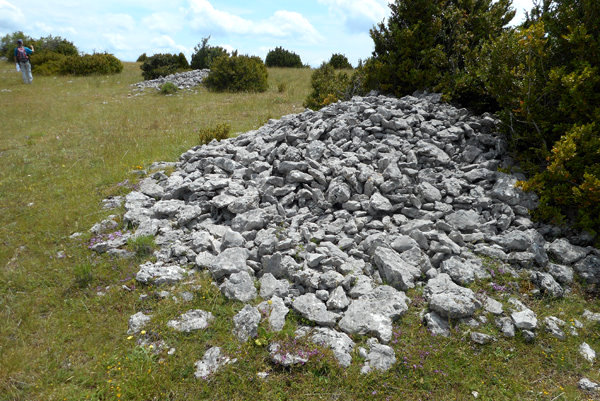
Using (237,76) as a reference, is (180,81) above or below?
below

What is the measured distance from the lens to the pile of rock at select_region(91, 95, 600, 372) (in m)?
4.92

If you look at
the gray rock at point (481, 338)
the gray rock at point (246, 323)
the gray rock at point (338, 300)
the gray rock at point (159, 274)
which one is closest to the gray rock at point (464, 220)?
the gray rock at point (481, 338)

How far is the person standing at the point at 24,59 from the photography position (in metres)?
22.7

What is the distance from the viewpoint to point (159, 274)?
5.63 metres

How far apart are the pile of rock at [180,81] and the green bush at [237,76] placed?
1492 millimetres

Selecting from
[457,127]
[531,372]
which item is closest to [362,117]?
[457,127]

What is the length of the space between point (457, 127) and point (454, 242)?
10.3ft

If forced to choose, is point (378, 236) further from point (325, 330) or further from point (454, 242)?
point (325, 330)

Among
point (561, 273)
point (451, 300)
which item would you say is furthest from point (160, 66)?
point (561, 273)

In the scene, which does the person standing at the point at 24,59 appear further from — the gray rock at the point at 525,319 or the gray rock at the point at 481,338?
the gray rock at the point at 525,319

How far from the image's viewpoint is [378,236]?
6031 mm

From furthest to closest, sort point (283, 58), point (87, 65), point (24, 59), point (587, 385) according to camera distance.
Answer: point (283, 58)
point (87, 65)
point (24, 59)
point (587, 385)

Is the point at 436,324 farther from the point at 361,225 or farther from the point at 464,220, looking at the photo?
the point at 464,220

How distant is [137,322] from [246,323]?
1.54 m
